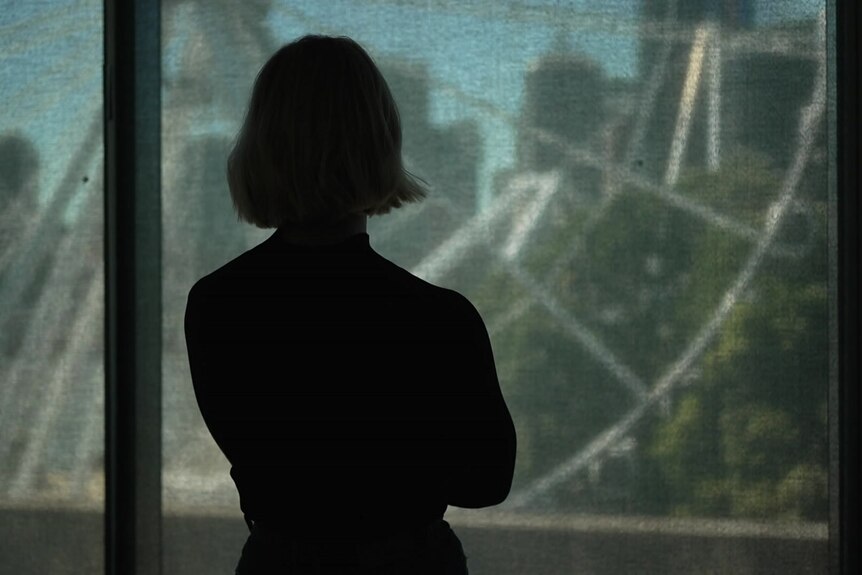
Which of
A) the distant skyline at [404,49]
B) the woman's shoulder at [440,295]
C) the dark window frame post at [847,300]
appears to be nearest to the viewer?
the woman's shoulder at [440,295]

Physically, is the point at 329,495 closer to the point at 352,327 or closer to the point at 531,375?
the point at 352,327

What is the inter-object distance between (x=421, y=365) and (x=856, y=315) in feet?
4.64

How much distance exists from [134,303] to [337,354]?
1.48m

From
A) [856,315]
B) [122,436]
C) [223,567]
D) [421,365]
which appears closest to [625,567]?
[856,315]

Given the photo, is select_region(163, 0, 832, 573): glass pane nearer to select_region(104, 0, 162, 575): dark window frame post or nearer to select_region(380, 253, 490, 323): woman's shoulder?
select_region(104, 0, 162, 575): dark window frame post

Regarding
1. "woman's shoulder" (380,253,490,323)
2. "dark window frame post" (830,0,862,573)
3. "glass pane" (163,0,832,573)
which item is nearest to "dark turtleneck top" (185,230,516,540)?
"woman's shoulder" (380,253,490,323)

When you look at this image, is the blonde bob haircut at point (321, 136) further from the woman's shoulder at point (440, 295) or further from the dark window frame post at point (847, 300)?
the dark window frame post at point (847, 300)

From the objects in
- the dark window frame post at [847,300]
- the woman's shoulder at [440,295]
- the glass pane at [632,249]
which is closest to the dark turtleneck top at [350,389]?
the woman's shoulder at [440,295]

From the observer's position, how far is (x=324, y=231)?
0.97m

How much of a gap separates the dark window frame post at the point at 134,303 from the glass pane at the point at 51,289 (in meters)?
0.04

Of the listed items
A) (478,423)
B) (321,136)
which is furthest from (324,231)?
(478,423)

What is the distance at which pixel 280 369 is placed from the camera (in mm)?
951

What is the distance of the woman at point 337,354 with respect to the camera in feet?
3.03

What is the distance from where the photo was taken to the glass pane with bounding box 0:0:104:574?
86.1 inches
